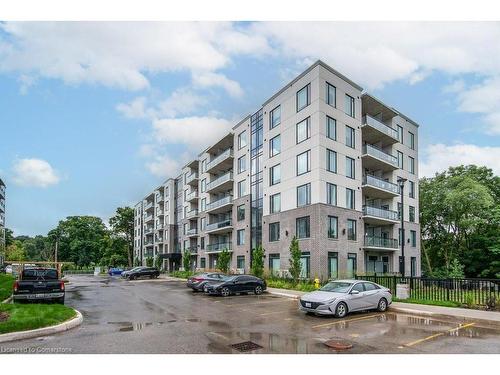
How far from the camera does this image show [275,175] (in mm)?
37156

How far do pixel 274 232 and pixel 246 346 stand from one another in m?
26.4

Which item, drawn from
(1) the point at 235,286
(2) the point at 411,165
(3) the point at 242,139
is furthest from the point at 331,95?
(1) the point at 235,286

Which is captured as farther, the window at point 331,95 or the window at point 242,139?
the window at point 242,139

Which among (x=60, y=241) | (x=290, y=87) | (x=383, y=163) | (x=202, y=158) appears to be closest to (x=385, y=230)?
(x=383, y=163)

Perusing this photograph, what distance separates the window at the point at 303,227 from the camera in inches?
1252

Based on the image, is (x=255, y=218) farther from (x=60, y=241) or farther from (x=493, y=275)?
(x=60, y=241)

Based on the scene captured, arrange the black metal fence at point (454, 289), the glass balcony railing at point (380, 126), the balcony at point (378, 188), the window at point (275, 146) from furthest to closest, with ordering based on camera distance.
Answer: the window at point (275, 146) < the glass balcony railing at point (380, 126) < the balcony at point (378, 188) < the black metal fence at point (454, 289)

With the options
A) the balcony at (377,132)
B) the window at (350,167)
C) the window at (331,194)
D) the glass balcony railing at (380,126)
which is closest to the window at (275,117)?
the window at (350,167)

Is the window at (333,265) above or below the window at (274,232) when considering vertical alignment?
below

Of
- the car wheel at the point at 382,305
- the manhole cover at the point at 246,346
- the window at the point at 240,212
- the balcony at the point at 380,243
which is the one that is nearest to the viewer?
the manhole cover at the point at 246,346

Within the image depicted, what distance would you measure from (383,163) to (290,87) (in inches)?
444

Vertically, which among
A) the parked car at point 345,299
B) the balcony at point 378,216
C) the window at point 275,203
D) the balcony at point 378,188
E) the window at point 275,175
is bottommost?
the parked car at point 345,299

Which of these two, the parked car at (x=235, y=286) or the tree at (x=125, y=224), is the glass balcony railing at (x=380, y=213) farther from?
the tree at (x=125, y=224)

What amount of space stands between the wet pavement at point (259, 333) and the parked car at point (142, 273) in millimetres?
33311
